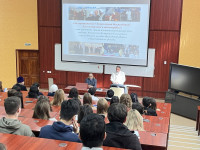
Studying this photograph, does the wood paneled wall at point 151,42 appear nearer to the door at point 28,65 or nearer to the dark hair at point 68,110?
the door at point 28,65

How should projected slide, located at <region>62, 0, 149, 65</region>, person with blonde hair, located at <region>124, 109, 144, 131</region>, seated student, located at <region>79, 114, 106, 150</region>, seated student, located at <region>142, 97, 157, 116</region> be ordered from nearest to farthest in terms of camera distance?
seated student, located at <region>79, 114, 106, 150</region>, person with blonde hair, located at <region>124, 109, 144, 131</region>, seated student, located at <region>142, 97, 157, 116</region>, projected slide, located at <region>62, 0, 149, 65</region>

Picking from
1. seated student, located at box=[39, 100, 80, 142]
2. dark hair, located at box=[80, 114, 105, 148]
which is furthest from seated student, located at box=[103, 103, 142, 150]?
dark hair, located at box=[80, 114, 105, 148]

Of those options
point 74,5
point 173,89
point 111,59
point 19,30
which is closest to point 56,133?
point 173,89

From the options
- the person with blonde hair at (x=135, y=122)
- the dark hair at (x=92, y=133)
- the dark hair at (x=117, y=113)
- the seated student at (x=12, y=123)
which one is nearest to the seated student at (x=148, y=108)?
the person with blonde hair at (x=135, y=122)

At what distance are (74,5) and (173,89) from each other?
4.65 m

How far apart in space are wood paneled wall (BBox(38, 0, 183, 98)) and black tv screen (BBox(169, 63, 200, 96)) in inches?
43.2

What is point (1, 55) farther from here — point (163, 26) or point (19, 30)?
point (163, 26)

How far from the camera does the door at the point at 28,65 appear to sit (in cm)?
989

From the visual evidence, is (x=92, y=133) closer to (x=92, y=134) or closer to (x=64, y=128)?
(x=92, y=134)

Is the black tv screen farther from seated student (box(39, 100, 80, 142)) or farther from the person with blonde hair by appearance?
seated student (box(39, 100, 80, 142))

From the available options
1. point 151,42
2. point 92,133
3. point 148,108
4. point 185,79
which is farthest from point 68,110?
point 151,42

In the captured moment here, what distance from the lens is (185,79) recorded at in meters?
7.34

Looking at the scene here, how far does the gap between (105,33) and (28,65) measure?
3400 mm

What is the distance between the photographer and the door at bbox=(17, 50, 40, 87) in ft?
32.4
